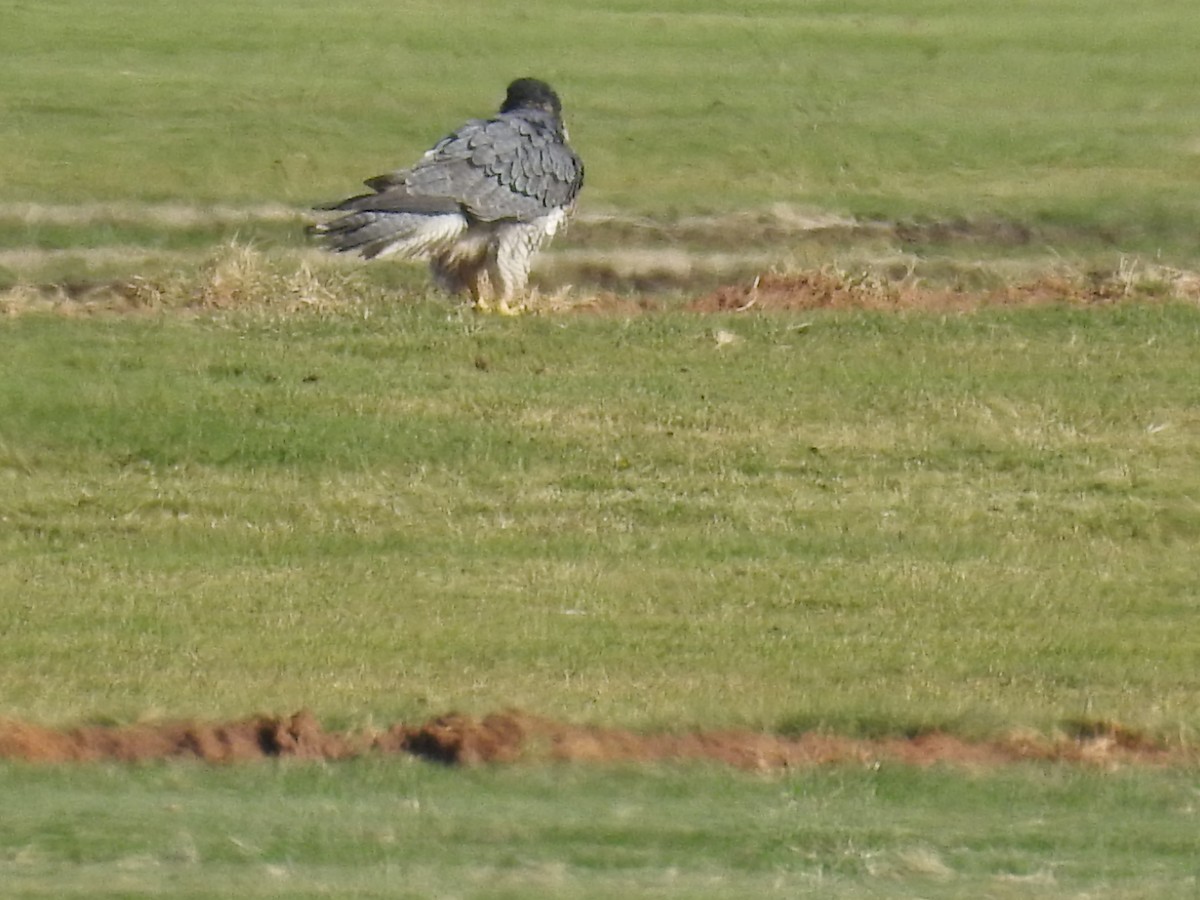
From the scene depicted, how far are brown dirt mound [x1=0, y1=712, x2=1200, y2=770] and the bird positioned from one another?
6.17m

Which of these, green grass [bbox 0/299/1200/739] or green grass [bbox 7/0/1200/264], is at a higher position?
green grass [bbox 7/0/1200/264]

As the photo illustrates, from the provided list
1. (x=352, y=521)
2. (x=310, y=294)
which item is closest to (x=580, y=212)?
(x=310, y=294)

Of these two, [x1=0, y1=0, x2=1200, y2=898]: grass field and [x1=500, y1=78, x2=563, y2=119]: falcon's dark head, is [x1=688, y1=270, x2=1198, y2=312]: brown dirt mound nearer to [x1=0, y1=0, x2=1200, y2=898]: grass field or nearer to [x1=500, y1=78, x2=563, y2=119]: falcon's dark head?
[x1=0, y1=0, x2=1200, y2=898]: grass field

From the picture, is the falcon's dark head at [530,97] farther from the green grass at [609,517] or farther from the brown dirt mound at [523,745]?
the brown dirt mound at [523,745]

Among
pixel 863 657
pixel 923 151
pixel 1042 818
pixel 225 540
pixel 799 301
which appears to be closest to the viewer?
pixel 1042 818

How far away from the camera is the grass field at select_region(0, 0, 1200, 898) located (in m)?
7.29

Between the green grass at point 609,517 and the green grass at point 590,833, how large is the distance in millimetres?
651

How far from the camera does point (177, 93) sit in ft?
76.1

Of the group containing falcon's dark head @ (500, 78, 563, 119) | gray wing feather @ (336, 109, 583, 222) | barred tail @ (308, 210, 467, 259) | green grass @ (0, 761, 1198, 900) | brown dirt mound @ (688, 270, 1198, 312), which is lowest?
green grass @ (0, 761, 1198, 900)

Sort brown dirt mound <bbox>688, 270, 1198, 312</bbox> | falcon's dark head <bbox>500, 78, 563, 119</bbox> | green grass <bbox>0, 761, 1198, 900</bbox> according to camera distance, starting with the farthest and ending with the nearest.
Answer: falcon's dark head <bbox>500, 78, 563, 119</bbox>, brown dirt mound <bbox>688, 270, 1198, 312</bbox>, green grass <bbox>0, 761, 1198, 900</bbox>

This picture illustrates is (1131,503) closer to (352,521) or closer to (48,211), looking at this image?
(352,521)

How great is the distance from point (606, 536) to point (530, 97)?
17.7ft

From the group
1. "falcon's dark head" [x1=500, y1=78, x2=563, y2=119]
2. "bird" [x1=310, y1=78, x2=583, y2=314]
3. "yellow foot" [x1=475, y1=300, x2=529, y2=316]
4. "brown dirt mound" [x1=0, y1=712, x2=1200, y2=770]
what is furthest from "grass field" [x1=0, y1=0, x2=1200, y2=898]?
"falcon's dark head" [x1=500, y1=78, x2=563, y2=119]

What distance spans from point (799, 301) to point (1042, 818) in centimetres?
795
